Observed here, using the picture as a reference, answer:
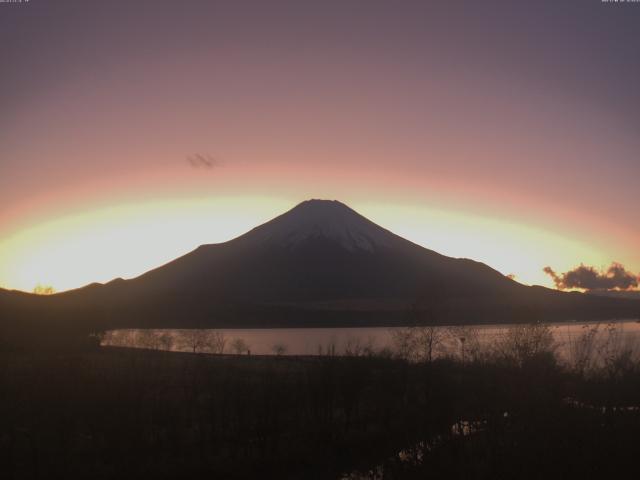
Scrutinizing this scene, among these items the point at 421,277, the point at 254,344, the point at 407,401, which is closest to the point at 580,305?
the point at 421,277

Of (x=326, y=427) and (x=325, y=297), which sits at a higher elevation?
(x=325, y=297)

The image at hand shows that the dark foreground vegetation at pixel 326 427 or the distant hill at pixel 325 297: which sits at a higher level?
the distant hill at pixel 325 297

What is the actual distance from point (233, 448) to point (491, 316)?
424 feet

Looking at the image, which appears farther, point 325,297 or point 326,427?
point 325,297

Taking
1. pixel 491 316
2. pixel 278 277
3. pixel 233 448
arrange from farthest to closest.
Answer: pixel 278 277 → pixel 491 316 → pixel 233 448

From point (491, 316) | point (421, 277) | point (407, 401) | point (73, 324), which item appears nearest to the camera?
point (407, 401)

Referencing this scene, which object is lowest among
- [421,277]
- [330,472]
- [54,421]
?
[330,472]

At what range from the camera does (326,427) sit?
2216 centimetres

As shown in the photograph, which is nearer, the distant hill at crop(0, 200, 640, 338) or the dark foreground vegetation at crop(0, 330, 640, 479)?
the dark foreground vegetation at crop(0, 330, 640, 479)

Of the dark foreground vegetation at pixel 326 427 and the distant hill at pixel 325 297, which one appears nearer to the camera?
the dark foreground vegetation at pixel 326 427

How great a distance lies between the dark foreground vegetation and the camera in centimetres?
1410

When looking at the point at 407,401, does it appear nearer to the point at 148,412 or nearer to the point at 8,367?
the point at 148,412

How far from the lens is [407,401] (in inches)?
1064

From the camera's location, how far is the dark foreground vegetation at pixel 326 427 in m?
14.1
